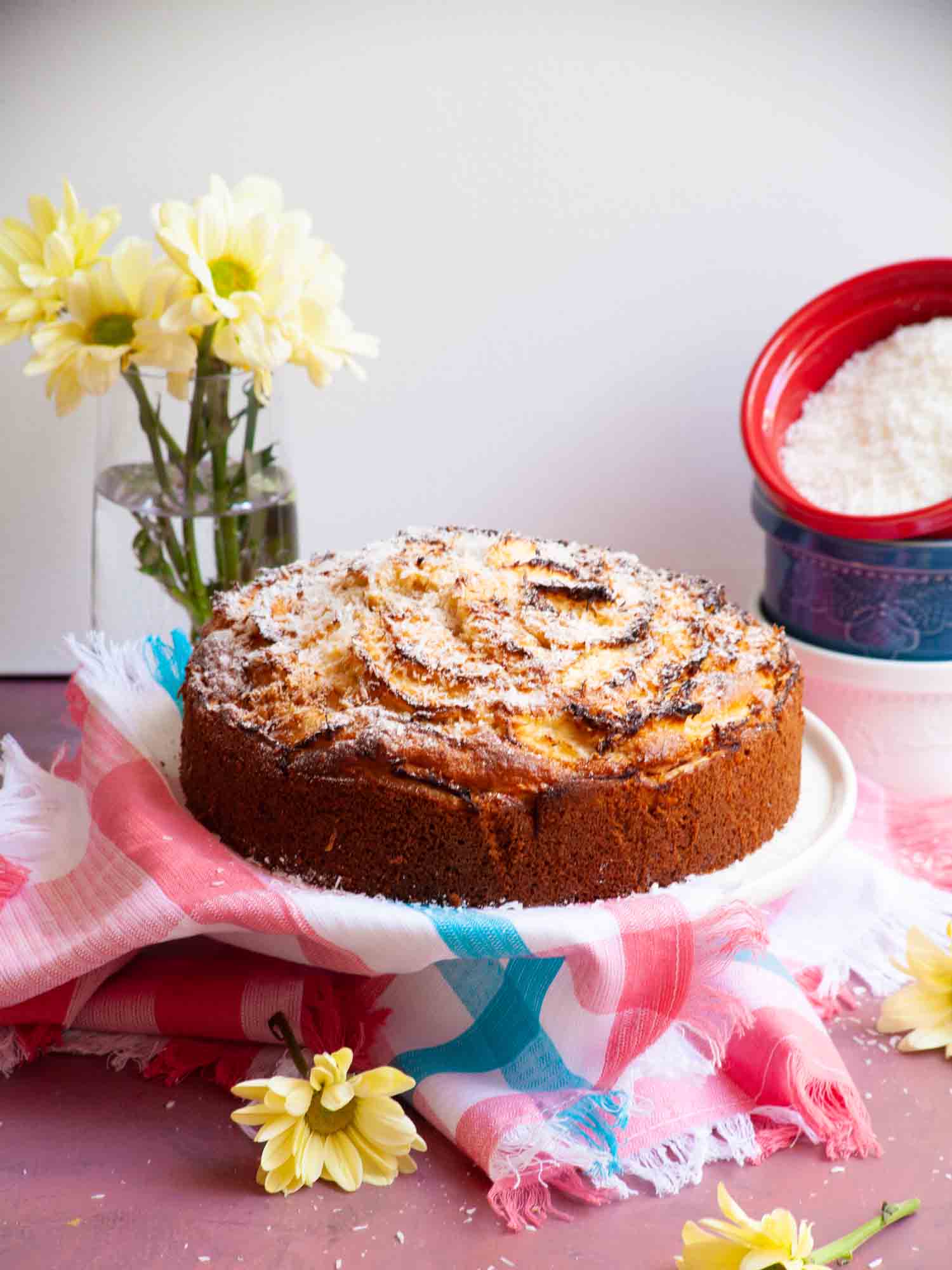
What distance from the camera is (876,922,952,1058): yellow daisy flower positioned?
1.18 m

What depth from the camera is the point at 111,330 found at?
1.47 meters

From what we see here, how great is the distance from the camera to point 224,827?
117cm

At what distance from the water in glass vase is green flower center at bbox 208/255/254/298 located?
0.69 ft

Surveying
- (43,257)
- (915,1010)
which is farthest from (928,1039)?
(43,257)

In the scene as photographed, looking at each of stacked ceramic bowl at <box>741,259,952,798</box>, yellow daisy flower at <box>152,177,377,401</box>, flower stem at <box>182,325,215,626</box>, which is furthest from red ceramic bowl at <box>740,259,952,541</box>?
flower stem at <box>182,325,215,626</box>

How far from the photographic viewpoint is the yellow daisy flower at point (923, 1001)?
118 centimetres

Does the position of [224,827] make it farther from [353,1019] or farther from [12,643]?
[12,643]

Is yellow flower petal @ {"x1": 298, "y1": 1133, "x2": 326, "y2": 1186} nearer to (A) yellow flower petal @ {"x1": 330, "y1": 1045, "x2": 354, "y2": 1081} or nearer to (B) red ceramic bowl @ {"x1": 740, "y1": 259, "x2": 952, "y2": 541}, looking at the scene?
(A) yellow flower petal @ {"x1": 330, "y1": 1045, "x2": 354, "y2": 1081}

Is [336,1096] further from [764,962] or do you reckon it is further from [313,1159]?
[764,962]

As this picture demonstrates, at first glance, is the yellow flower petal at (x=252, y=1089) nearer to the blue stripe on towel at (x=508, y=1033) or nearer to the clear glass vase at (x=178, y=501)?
the blue stripe on towel at (x=508, y=1033)

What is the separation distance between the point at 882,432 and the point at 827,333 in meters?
0.18

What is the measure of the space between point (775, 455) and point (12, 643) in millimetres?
1146

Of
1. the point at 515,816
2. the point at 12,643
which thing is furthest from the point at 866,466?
the point at 12,643

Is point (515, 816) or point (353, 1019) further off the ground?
point (515, 816)
